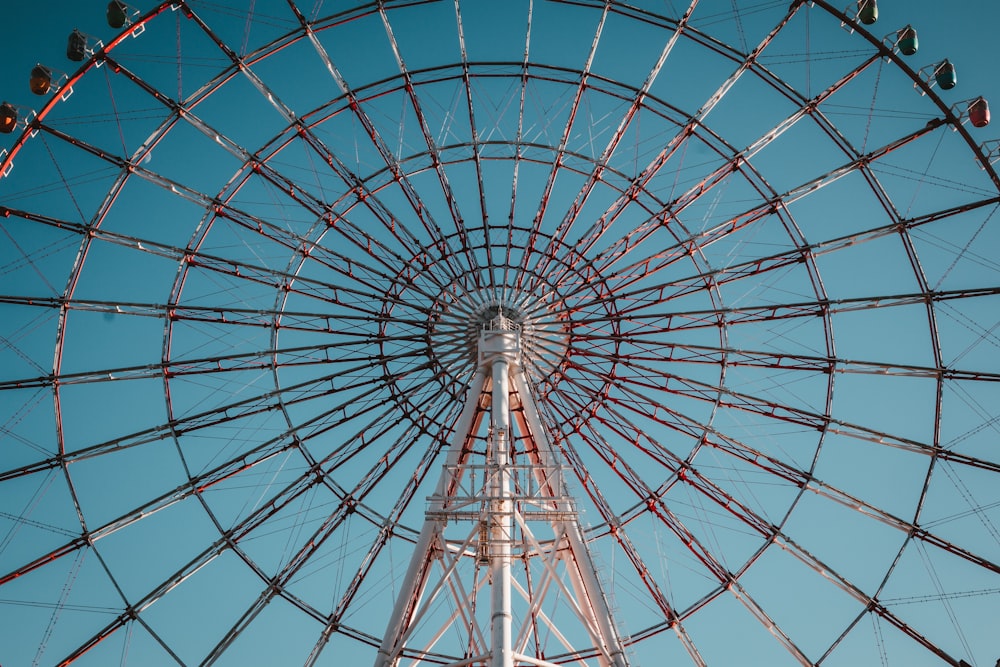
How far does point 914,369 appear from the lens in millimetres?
24938

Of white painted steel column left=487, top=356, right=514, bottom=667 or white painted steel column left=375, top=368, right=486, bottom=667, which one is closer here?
white painted steel column left=487, top=356, right=514, bottom=667

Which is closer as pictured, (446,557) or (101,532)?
(446,557)

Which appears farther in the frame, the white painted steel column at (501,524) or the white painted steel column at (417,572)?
the white painted steel column at (417,572)

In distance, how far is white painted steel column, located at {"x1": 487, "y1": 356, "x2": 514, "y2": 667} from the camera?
60.7 feet

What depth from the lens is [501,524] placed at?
21.1 metres

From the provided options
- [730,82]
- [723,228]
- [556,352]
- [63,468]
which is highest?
[730,82]

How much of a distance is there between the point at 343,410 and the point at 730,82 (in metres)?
14.5

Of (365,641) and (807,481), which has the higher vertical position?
(807,481)

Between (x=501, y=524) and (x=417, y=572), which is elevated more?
(x=501, y=524)

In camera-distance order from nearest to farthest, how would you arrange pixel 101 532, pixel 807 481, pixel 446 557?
pixel 446 557, pixel 101 532, pixel 807 481

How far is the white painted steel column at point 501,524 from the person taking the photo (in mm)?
18500

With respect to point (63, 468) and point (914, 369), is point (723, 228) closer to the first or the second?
point (914, 369)

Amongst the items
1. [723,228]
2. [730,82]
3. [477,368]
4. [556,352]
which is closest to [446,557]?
[477,368]

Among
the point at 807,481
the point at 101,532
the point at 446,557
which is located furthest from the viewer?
the point at 807,481
